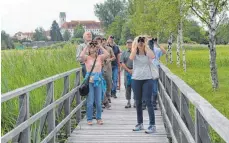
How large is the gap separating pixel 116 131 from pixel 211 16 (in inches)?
455

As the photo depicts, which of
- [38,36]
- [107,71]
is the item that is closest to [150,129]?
[107,71]

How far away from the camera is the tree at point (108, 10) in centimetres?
11917

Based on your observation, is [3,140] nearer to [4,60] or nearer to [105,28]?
[4,60]

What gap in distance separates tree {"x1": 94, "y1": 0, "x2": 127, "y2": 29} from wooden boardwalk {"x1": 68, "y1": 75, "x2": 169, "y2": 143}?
361 feet

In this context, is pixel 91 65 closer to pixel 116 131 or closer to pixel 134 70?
pixel 134 70

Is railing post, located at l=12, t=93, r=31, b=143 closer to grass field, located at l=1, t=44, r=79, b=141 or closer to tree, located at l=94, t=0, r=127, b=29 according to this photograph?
grass field, located at l=1, t=44, r=79, b=141

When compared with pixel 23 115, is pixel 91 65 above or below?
above

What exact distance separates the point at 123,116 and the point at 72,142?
2679mm

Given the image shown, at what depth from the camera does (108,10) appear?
119 metres

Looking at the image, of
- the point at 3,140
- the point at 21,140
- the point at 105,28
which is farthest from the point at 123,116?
the point at 105,28

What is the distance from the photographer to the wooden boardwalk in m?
6.98

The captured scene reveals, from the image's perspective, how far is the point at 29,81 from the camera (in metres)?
8.12

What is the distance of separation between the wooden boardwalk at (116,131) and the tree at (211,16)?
337 inches

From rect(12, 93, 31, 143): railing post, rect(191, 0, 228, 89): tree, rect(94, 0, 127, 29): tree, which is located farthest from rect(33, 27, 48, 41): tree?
rect(12, 93, 31, 143): railing post
